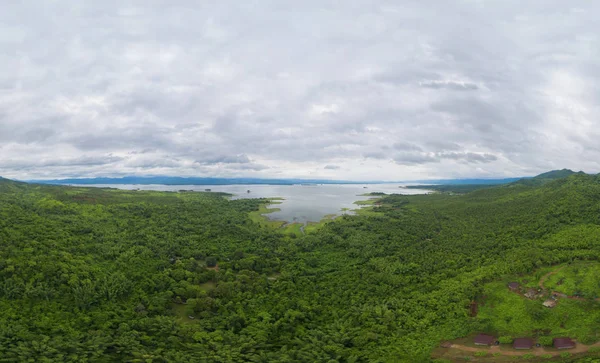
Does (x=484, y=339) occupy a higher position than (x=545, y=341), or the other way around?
(x=545, y=341)

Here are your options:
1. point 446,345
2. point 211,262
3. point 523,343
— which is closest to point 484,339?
point 523,343

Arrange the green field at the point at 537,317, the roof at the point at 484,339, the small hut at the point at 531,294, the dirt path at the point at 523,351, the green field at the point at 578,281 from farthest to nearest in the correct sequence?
the small hut at the point at 531,294 → the green field at the point at 578,281 → the roof at the point at 484,339 → the green field at the point at 537,317 → the dirt path at the point at 523,351

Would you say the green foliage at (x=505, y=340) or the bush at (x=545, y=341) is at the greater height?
the bush at (x=545, y=341)

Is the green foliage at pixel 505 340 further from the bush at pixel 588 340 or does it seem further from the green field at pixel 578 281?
the green field at pixel 578 281

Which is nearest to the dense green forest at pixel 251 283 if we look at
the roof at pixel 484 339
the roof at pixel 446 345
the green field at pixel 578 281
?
the roof at pixel 446 345

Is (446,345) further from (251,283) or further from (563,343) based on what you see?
(251,283)

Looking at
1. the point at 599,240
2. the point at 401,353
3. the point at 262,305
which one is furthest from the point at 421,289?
the point at 599,240

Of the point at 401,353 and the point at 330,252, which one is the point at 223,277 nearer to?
the point at 330,252
